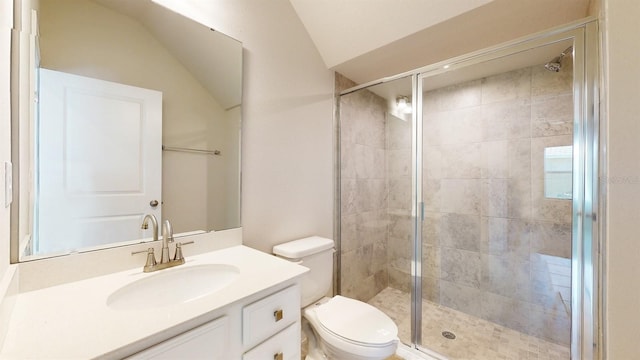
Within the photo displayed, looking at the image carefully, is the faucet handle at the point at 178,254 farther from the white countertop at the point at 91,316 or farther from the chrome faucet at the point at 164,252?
the white countertop at the point at 91,316

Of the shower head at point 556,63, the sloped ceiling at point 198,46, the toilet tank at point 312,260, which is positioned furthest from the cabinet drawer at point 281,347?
the shower head at point 556,63

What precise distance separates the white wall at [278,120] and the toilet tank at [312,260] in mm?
118

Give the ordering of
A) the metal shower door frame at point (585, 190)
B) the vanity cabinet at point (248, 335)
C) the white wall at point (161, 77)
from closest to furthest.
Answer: the vanity cabinet at point (248, 335)
the white wall at point (161, 77)
the metal shower door frame at point (585, 190)

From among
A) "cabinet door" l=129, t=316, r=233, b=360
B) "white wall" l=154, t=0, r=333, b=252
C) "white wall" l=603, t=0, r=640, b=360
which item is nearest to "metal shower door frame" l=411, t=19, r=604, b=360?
"white wall" l=603, t=0, r=640, b=360

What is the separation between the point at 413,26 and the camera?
58.0 inches

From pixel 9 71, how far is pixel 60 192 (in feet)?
1.34

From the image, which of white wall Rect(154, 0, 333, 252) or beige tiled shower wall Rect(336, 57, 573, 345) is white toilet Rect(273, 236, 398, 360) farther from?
beige tiled shower wall Rect(336, 57, 573, 345)

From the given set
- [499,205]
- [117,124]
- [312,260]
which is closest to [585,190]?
[499,205]

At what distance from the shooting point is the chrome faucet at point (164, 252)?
998mm

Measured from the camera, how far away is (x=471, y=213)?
217cm

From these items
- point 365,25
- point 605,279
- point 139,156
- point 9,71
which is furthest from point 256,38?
point 605,279

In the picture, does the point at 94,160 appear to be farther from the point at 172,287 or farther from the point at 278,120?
the point at 278,120

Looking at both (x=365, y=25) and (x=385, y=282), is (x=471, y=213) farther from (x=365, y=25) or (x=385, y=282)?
(x=365, y=25)


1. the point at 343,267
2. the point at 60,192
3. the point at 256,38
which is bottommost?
the point at 343,267
